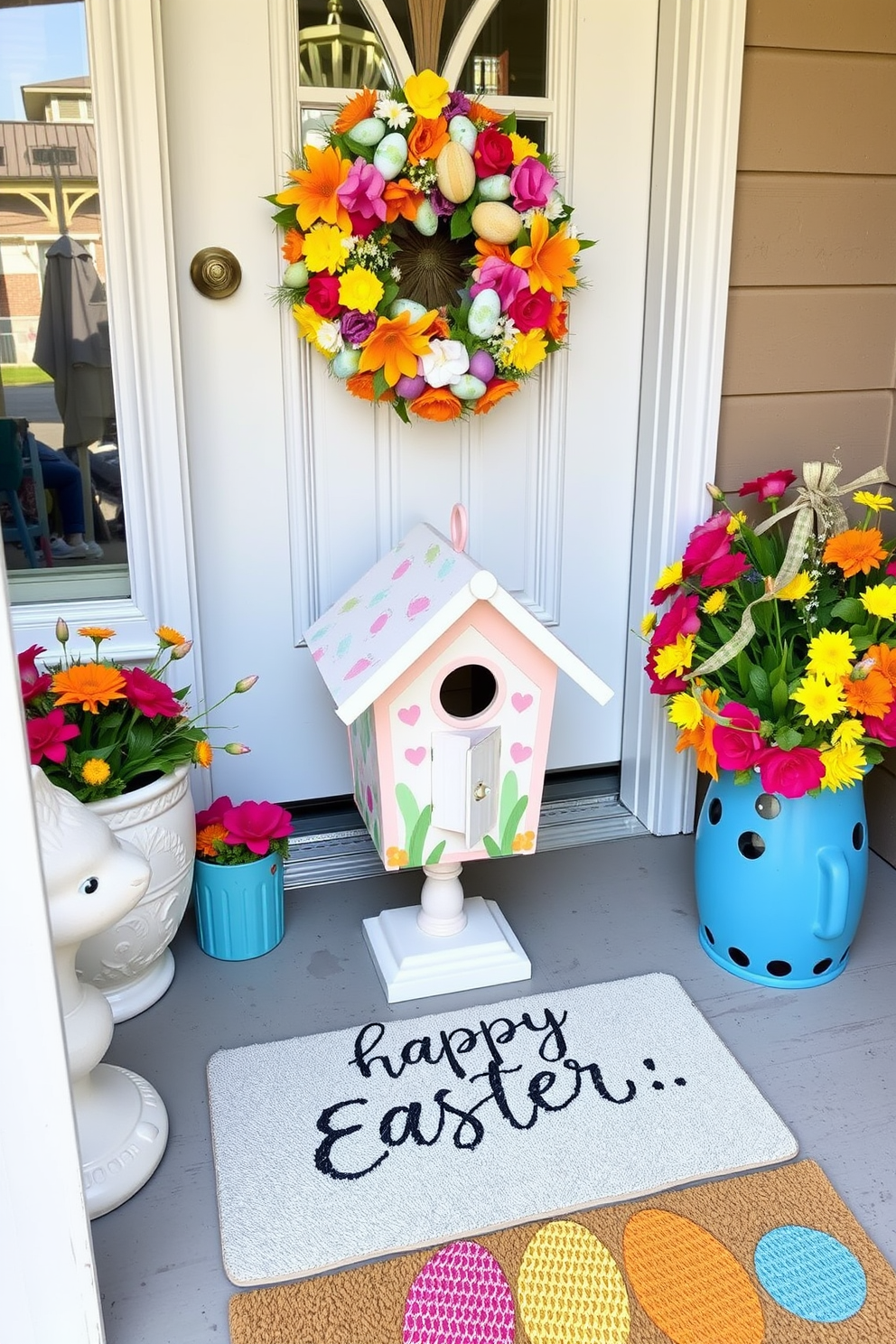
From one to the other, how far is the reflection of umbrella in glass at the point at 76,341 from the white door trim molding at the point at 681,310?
0.98 meters

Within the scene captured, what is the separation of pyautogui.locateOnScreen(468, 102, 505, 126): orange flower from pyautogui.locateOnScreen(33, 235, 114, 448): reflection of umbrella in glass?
660 millimetres

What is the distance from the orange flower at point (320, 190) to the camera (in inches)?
67.1

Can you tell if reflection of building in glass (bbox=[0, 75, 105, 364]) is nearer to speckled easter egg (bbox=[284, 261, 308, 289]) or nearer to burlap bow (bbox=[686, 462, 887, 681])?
speckled easter egg (bbox=[284, 261, 308, 289])

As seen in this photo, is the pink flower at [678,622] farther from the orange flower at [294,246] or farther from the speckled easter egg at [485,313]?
the orange flower at [294,246]

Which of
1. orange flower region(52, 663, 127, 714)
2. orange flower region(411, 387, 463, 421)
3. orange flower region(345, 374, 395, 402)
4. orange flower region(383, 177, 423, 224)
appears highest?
orange flower region(383, 177, 423, 224)

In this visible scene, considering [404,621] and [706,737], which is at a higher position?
[404,621]

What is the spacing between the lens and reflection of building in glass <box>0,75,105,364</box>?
1.67 m

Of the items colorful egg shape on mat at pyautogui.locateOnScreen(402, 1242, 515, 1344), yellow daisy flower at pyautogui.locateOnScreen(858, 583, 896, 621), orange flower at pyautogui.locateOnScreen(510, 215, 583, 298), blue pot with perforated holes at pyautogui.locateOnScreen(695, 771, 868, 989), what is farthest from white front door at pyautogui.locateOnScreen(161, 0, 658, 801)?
colorful egg shape on mat at pyautogui.locateOnScreen(402, 1242, 515, 1344)

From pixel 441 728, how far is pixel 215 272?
874mm

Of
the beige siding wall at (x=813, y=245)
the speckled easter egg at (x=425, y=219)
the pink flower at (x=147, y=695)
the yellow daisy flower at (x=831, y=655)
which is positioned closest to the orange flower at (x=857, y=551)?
the yellow daisy flower at (x=831, y=655)

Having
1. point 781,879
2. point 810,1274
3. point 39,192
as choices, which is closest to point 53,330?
point 39,192

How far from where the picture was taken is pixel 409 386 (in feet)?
6.02

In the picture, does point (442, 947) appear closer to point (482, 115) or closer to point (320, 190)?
point (320, 190)

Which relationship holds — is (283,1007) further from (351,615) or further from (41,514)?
(41,514)
